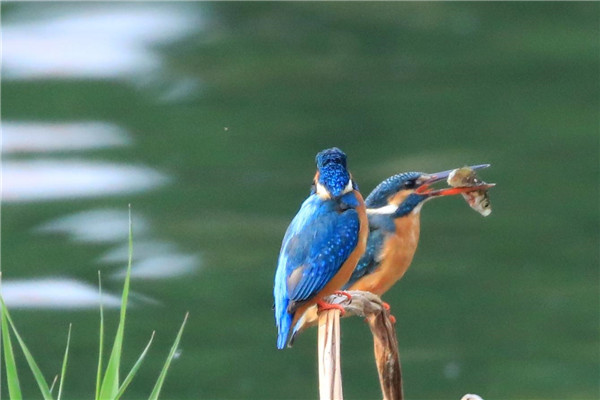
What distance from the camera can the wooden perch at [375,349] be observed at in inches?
69.9

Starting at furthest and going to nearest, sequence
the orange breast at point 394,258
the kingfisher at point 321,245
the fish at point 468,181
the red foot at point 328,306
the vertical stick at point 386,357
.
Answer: the orange breast at point 394,258, the fish at point 468,181, the kingfisher at point 321,245, the red foot at point 328,306, the vertical stick at point 386,357

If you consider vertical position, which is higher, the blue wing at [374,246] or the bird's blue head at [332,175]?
the bird's blue head at [332,175]

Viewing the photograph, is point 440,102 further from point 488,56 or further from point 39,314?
point 39,314

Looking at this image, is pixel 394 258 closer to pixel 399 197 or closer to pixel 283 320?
pixel 399 197

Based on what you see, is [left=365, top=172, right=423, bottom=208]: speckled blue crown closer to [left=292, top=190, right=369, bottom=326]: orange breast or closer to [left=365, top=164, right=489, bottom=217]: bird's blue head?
[left=365, top=164, right=489, bottom=217]: bird's blue head

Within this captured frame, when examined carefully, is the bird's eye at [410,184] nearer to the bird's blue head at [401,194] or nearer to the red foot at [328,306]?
the bird's blue head at [401,194]

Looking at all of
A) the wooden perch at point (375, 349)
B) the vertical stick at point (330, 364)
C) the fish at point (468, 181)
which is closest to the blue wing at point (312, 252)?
the wooden perch at point (375, 349)

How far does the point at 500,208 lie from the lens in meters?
4.77

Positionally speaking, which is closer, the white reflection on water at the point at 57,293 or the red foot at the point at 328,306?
the red foot at the point at 328,306

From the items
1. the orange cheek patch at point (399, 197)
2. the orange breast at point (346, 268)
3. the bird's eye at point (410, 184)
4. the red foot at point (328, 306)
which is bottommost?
the red foot at point (328, 306)

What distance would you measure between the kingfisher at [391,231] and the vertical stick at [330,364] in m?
1.13

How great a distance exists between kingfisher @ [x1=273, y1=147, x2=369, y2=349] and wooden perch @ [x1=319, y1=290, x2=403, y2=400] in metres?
0.12

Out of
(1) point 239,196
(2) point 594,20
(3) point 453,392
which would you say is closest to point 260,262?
(1) point 239,196

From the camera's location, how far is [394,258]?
309 centimetres
